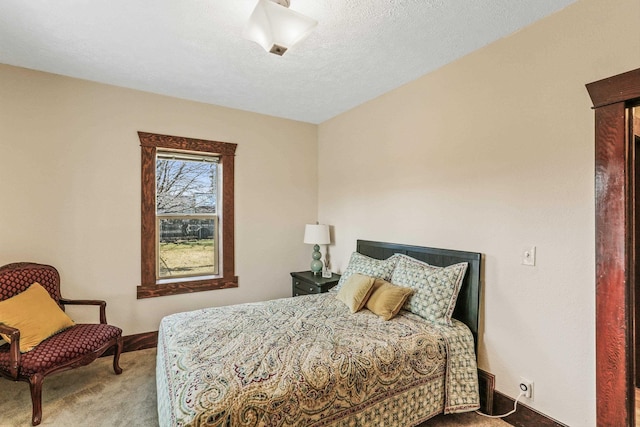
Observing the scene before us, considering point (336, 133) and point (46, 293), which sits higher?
point (336, 133)

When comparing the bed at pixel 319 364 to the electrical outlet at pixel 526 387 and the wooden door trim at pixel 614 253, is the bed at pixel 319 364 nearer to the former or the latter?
the electrical outlet at pixel 526 387

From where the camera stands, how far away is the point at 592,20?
1.78 metres

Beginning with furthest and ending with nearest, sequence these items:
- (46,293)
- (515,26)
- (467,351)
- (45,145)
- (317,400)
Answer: (45,145) < (46,293) < (467,351) < (515,26) < (317,400)

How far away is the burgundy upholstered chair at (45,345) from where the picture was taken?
2074 millimetres

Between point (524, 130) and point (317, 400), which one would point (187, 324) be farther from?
point (524, 130)

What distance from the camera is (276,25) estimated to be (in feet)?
5.60

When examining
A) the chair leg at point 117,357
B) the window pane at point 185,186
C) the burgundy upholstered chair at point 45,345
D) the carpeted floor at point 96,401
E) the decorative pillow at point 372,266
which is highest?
the window pane at point 185,186

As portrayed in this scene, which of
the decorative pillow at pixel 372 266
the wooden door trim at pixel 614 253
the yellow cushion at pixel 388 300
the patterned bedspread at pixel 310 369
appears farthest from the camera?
the decorative pillow at pixel 372 266

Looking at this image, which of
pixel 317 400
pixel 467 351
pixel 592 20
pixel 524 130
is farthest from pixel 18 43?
pixel 467 351

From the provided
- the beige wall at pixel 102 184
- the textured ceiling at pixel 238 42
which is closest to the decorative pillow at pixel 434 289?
the textured ceiling at pixel 238 42

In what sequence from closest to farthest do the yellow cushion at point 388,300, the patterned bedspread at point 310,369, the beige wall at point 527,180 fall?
the patterned bedspread at point 310,369, the beige wall at point 527,180, the yellow cushion at point 388,300

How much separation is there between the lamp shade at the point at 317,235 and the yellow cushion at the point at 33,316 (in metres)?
2.47

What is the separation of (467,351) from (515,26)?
228 centimetres

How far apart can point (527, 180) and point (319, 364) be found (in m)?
1.81
